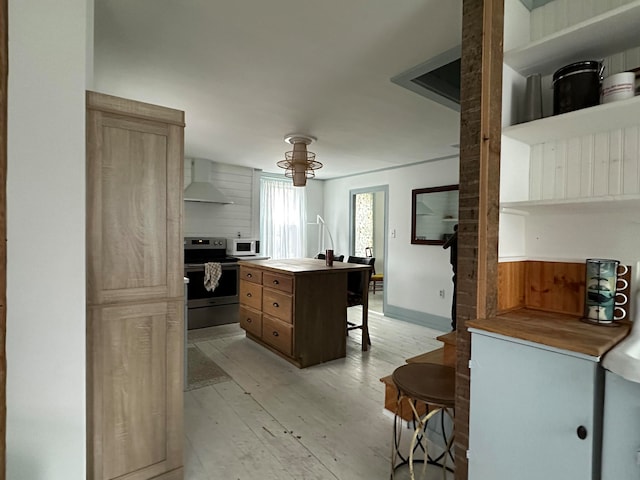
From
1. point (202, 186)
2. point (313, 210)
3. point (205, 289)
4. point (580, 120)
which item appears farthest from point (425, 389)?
point (313, 210)

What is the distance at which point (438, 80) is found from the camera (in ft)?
7.36

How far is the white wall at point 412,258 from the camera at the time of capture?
4352 millimetres

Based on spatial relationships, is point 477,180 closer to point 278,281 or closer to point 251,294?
point 278,281

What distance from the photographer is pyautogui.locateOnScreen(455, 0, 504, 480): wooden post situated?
132cm

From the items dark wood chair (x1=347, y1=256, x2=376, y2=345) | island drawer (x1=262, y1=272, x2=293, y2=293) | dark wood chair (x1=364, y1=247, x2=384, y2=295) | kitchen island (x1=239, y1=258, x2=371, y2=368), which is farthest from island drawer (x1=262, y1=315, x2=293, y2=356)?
dark wood chair (x1=364, y1=247, x2=384, y2=295)

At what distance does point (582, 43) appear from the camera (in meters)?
1.30

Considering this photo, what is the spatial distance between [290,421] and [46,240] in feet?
5.76

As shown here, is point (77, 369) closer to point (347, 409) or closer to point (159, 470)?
point (159, 470)

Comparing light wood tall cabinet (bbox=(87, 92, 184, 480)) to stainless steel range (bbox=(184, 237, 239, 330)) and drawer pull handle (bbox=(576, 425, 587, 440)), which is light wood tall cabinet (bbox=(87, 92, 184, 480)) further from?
stainless steel range (bbox=(184, 237, 239, 330))

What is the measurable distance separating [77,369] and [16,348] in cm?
20

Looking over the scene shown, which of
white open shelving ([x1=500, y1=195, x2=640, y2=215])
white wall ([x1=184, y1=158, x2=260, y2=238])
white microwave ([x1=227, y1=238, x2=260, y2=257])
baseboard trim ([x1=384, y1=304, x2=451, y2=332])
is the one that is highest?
white wall ([x1=184, y1=158, x2=260, y2=238])

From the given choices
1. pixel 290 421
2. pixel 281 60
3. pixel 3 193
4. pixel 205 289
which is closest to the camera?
pixel 3 193

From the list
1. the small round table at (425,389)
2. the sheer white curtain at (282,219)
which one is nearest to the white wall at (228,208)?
the sheer white curtain at (282,219)

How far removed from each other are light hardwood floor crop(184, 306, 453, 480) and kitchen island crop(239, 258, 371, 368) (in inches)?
5.5
